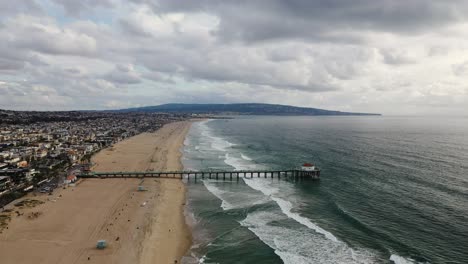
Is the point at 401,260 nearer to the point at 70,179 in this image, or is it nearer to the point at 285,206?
the point at 285,206

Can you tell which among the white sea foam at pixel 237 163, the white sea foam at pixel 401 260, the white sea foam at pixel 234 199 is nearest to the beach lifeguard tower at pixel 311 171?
the white sea foam at pixel 237 163

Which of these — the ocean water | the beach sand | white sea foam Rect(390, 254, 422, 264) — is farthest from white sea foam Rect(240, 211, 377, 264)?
the beach sand

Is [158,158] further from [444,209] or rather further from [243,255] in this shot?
[444,209]

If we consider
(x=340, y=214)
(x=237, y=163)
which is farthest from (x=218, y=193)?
(x=237, y=163)

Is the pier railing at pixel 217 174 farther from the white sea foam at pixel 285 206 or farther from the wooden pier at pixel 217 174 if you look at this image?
the white sea foam at pixel 285 206

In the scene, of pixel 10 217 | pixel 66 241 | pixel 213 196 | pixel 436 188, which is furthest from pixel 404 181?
pixel 10 217

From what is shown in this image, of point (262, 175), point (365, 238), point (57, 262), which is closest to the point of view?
point (57, 262)
